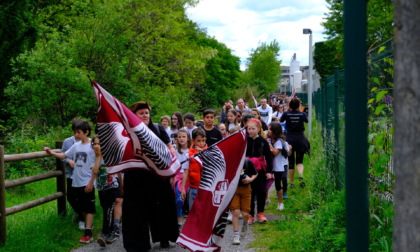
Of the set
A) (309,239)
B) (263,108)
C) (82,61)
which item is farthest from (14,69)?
(309,239)

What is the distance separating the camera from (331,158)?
1007cm

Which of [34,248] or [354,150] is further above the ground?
[354,150]

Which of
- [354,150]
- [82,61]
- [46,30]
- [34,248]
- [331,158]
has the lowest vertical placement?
[34,248]

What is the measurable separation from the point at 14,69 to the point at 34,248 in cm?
1081

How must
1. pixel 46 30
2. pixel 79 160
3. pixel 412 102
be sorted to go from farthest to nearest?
pixel 46 30
pixel 79 160
pixel 412 102

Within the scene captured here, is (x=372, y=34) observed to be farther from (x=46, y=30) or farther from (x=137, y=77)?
(x=46, y=30)

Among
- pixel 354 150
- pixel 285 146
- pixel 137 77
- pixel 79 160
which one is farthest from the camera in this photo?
pixel 137 77

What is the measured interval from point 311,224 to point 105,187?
2.90 meters

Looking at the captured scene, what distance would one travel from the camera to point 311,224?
7719mm

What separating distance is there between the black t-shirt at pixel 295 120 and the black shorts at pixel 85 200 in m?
5.79

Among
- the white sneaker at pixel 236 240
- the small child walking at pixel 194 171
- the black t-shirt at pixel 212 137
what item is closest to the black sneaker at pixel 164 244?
the small child walking at pixel 194 171

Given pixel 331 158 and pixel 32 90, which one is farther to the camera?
pixel 32 90

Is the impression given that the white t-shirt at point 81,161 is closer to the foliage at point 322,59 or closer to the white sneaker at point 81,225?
the white sneaker at point 81,225

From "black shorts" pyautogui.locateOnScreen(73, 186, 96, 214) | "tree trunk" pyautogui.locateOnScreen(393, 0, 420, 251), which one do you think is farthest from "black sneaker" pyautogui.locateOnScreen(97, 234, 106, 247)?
"tree trunk" pyautogui.locateOnScreen(393, 0, 420, 251)
